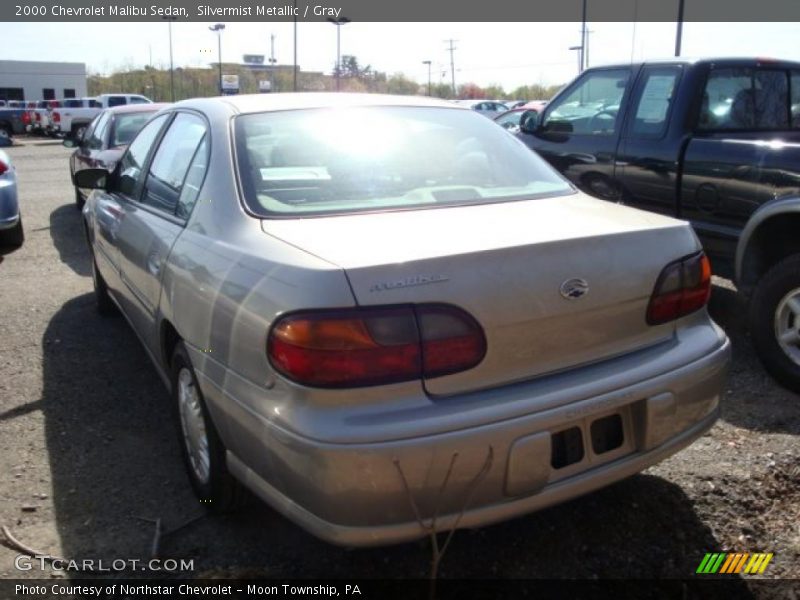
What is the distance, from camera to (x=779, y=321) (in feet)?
13.8

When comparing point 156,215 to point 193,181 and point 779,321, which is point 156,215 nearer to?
point 193,181

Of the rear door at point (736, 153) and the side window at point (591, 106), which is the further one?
the side window at point (591, 106)

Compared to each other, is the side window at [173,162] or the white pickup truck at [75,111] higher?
the white pickup truck at [75,111]

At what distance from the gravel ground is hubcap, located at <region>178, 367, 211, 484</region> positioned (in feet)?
0.61

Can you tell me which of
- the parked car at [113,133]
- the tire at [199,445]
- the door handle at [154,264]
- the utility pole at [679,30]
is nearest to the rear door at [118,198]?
the door handle at [154,264]

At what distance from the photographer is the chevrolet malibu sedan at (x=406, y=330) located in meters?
2.15

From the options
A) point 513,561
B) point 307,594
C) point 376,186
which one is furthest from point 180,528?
point 376,186

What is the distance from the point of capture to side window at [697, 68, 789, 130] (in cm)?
538

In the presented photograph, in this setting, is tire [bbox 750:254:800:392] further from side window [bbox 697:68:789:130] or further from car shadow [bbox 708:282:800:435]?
side window [bbox 697:68:789:130]

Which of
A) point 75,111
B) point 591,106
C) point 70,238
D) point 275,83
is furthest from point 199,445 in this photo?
point 275,83

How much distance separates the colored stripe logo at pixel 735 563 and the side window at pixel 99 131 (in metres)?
8.51

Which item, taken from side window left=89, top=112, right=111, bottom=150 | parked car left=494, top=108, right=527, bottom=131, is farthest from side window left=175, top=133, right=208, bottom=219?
parked car left=494, top=108, right=527, bottom=131

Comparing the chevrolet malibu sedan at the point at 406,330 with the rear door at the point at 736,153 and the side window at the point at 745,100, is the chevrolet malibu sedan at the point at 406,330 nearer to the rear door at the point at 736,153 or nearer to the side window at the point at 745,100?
the rear door at the point at 736,153

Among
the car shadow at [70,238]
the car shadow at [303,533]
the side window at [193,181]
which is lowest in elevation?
the car shadow at [303,533]
